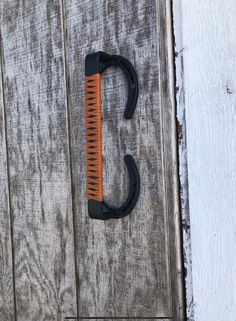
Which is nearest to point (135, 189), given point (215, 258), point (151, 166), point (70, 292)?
point (151, 166)

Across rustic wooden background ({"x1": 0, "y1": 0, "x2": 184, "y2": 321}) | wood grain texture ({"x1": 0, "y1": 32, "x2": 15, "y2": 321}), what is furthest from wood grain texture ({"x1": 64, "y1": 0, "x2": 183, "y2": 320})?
wood grain texture ({"x1": 0, "y1": 32, "x2": 15, "y2": 321})

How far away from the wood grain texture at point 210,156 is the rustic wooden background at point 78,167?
0.09ft

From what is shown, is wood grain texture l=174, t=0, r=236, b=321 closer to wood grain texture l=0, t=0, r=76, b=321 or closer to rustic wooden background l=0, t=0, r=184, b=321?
rustic wooden background l=0, t=0, r=184, b=321

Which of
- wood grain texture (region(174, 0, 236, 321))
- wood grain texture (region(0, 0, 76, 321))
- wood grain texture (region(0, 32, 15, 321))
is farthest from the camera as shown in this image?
wood grain texture (region(0, 32, 15, 321))

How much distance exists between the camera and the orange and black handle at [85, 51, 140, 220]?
77cm

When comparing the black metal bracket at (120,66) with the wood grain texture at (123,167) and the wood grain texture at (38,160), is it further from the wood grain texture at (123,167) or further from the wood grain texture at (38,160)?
the wood grain texture at (38,160)

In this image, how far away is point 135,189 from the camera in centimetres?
77

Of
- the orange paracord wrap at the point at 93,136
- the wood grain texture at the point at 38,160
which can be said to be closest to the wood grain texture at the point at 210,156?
the orange paracord wrap at the point at 93,136

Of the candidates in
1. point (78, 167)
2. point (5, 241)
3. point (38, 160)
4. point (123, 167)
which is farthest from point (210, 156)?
point (5, 241)

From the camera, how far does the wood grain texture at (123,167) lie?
2.42 feet

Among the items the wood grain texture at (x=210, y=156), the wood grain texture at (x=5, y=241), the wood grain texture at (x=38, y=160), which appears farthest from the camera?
the wood grain texture at (x=5, y=241)

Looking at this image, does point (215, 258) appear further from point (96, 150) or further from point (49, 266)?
point (49, 266)

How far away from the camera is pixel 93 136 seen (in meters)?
0.79

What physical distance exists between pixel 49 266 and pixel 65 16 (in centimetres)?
44
